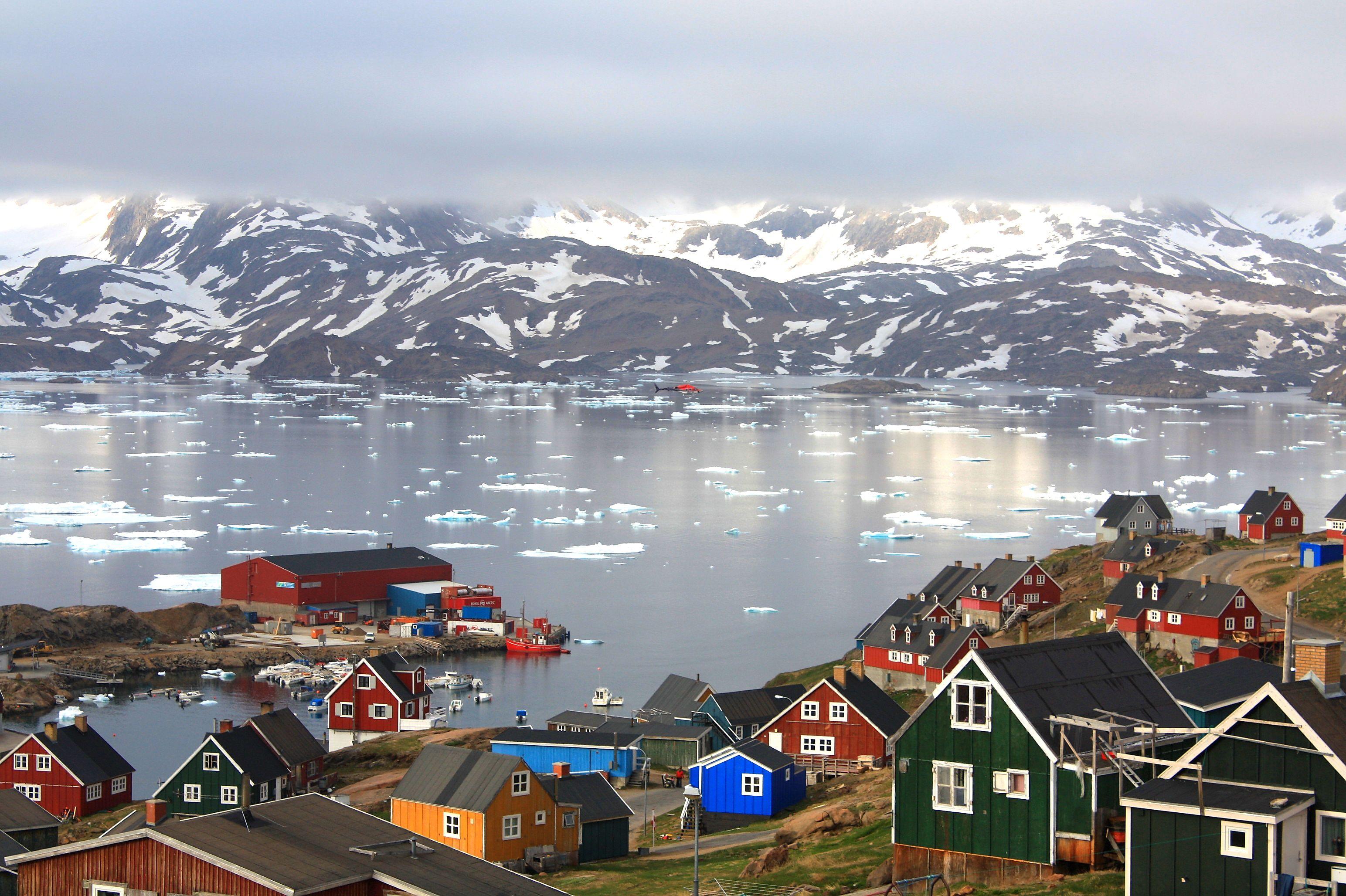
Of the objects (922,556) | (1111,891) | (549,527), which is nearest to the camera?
(1111,891)

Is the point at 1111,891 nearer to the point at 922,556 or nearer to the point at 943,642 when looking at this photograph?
the point at 943,642

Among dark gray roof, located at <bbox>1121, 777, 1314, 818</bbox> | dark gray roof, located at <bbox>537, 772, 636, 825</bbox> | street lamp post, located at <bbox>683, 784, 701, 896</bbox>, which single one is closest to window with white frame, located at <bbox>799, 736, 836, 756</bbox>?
street lamp post, located at <bbox>683, 784, 701, 896</bbox>

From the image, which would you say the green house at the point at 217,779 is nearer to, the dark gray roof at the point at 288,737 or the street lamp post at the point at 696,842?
the dark gray roof at the point at 288,737

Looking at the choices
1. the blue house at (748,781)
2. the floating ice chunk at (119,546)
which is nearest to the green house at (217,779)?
the blue house at (748,781)

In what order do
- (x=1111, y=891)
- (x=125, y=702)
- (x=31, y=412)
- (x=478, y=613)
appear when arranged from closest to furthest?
(x=1111, y=891)
(x=125, y=702)
(x=478, y=613)
(x=31, y=412)

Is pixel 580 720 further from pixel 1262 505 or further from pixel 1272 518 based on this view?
pixel 1262 505

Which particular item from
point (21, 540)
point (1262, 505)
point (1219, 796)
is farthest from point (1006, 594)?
point (21, 540)

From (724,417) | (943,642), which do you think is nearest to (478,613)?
(943,642)
